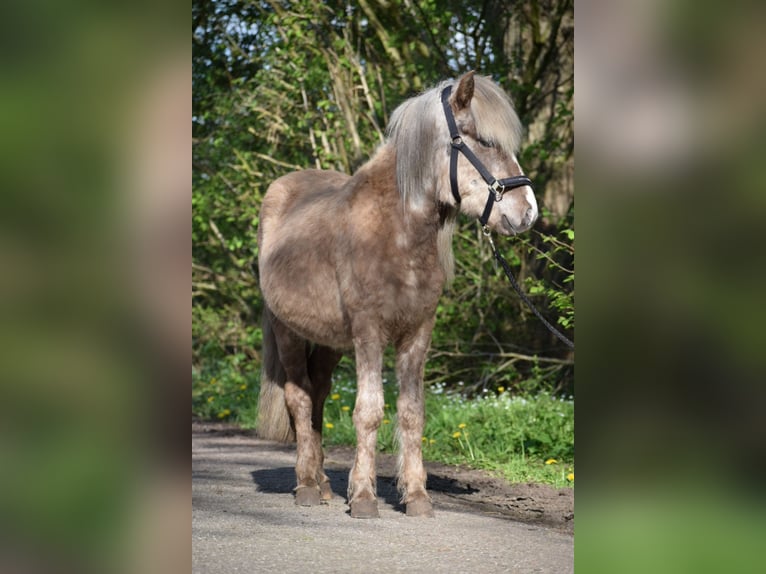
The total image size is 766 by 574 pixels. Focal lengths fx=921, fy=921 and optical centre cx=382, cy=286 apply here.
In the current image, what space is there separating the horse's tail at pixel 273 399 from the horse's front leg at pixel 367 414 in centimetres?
117

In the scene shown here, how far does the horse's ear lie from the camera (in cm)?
495

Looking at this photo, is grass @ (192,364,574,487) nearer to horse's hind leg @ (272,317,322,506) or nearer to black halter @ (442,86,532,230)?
horse's hind leg @ (272,317,322,506)

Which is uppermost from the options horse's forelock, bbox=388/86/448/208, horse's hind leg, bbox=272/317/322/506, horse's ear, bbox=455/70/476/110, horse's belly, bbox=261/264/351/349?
horse's ear, bbox=455/70/476/110

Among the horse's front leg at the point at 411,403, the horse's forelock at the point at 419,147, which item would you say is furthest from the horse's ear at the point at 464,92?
the horse's front leg at the point at 411,403

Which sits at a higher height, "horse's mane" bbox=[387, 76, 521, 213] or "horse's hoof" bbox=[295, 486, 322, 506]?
"horse's mane" bbox=[387, 76, 521, 213]

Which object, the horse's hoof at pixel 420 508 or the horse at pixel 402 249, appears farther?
the horse's hoof at pixel 420 508

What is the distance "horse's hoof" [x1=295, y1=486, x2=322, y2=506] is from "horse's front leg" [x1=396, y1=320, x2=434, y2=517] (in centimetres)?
57

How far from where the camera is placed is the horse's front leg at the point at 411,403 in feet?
17.4

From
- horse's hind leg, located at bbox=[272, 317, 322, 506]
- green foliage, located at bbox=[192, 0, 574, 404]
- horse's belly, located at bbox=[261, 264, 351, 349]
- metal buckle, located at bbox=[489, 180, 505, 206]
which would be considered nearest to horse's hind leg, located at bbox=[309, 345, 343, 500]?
horse's hind leg, located at bbox=[272, 317, 322, 506]

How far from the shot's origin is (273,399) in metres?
6.34

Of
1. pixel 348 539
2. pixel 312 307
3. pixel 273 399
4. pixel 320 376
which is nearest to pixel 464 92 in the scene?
pixel 312 307

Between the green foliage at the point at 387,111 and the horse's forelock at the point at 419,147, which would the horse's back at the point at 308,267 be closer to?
the horse's forelock at the point at 419,147
